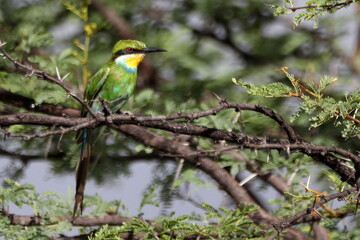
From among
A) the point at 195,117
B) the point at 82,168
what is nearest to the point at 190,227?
Answer: the point at 195,117

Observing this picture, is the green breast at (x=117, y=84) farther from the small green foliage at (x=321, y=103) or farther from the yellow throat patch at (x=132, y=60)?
the small green foliage at (x=321, y=103)

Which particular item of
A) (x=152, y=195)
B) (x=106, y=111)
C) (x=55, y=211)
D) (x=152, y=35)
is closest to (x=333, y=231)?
(x=152, y=195)

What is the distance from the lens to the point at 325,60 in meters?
6.03

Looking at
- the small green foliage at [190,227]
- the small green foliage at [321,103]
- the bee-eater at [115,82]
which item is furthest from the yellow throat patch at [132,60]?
the small green foliage at [321,103]

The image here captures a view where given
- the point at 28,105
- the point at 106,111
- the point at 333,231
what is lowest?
the point at 333,231

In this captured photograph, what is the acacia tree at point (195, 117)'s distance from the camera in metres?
2.87

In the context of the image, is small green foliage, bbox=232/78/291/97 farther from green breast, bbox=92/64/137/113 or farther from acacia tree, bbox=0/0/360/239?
green breast, bbox=92/64/137/113

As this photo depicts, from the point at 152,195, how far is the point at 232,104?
1.53 m

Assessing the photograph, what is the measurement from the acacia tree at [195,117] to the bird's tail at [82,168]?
93mm

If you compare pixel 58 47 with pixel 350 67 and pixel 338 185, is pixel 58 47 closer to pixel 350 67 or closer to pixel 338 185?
pixel 350 67

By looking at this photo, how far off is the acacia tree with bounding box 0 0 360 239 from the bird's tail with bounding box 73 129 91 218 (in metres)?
0.09

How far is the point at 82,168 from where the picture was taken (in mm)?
4516

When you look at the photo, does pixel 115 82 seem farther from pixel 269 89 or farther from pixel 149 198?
pixel 269 89

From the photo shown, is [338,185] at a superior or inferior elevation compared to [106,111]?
inferior
